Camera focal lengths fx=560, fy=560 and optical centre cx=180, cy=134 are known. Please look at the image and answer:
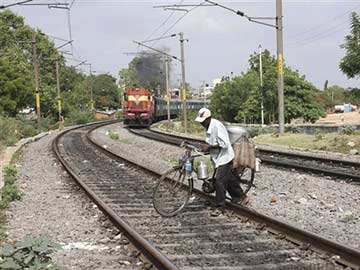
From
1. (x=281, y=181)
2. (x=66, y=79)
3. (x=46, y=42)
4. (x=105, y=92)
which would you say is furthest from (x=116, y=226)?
(x=105, y=92)

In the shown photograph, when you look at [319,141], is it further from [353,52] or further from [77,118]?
[77,118]

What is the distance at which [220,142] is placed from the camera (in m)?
9.33

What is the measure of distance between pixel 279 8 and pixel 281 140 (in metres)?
6.48

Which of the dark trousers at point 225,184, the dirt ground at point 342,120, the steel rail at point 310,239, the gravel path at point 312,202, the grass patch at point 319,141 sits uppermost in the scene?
the dark trousers at point 225,184

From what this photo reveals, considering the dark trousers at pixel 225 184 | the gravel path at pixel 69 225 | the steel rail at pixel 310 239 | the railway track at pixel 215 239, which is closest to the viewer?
the steel rail at pixel 310 239

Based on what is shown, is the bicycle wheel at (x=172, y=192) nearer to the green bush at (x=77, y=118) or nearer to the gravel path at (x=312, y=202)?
the gravel path at (x=312, y=202)

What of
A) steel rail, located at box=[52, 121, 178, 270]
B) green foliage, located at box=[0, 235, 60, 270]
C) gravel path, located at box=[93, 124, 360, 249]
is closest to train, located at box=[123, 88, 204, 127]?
gravel path, located at box=[93, 124, 360, 249]

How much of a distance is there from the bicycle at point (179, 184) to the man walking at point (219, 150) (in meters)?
0.34

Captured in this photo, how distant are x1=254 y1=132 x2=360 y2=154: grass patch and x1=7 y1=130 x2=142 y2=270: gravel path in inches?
434

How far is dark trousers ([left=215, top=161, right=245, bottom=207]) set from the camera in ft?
31.0

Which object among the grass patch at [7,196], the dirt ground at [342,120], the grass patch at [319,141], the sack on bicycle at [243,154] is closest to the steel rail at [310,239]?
the sack on bicycle at [243,154]

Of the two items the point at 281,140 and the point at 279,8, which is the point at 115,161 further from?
the point at 279,8

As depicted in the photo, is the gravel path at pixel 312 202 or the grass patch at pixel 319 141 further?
the grass patch at pixel 319 141

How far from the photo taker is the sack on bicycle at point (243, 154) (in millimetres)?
9609
